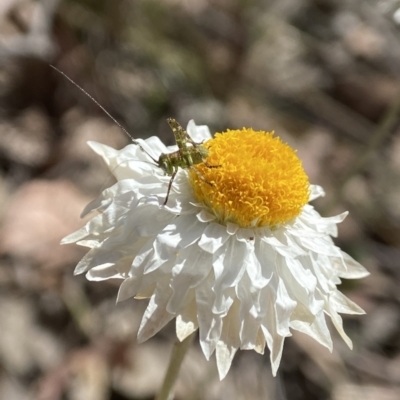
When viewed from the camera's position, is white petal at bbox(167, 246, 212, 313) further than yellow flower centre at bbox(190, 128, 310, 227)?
No

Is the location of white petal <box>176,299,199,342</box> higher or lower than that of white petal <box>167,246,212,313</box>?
lower

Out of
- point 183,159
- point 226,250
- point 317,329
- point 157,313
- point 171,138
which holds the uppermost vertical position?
point 183,159

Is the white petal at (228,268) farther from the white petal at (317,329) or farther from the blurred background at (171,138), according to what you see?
the blurred background at (171,138)

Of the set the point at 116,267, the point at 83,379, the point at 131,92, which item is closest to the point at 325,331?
the point at 116,267

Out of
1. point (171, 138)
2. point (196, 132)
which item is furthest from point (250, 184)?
point (171, 138)

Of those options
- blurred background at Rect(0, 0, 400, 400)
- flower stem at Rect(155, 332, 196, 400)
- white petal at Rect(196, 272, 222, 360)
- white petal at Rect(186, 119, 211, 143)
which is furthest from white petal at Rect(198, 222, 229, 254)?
blurred background at Rect(0, 0, 400, 400)

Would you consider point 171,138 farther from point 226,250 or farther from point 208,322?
point 208,322

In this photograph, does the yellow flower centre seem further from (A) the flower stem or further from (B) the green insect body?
(A) the flower stem
